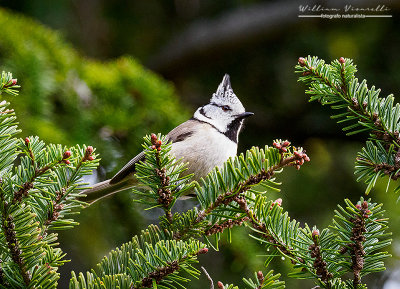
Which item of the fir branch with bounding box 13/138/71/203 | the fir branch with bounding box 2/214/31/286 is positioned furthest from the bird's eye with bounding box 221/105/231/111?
the fir branch with bounding box 2/214/31/286

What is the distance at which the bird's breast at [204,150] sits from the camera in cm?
290

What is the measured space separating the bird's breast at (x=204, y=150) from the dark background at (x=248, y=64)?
1.69 ft

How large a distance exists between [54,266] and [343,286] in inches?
34.5

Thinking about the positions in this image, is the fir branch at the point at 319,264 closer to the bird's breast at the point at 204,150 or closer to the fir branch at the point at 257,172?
the fir branch at the point at 257,172

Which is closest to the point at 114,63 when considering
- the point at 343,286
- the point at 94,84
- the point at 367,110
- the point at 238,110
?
the point at 94,84

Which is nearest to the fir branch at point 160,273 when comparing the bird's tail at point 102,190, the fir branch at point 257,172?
the fir branch at point 257,172

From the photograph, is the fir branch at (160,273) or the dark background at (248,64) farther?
the dark background at (248,64)

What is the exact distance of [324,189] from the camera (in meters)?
4.30

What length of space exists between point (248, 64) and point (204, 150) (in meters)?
2.58

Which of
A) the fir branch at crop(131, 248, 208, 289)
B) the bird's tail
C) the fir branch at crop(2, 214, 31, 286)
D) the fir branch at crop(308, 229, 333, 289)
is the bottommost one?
the fir branch at crop(308, 229, 333, 289)

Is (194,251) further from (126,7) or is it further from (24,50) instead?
(126,7)

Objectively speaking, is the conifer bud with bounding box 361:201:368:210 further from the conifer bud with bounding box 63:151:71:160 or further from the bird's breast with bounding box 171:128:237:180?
the bird's breast with bounding box 171:128:237:180

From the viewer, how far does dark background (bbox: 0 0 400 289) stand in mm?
3783

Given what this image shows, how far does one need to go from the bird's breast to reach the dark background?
51 cm
